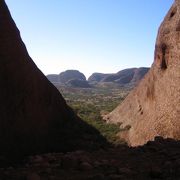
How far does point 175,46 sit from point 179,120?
488cm

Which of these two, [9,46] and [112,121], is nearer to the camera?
[9,46]

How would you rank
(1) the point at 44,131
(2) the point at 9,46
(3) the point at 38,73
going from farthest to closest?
1. (3) the point at 38,73
2. (1) the point at 44,131
3. (2) the point at 9,46

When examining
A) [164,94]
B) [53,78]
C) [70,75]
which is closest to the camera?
[164,94]

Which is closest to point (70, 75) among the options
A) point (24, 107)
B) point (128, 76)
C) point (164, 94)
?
point (128, 76)

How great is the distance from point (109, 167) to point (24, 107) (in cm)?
640

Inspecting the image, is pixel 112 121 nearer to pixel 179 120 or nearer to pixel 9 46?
pixel 179 120

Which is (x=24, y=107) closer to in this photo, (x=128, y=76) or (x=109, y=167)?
(x=109, y=167)

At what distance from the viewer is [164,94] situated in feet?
73.0

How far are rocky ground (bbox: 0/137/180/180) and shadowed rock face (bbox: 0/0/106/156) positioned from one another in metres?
1.95

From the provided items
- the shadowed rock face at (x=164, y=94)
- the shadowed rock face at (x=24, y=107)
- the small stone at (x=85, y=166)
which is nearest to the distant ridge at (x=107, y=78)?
the shadowed rock face at (x=164, y=94)

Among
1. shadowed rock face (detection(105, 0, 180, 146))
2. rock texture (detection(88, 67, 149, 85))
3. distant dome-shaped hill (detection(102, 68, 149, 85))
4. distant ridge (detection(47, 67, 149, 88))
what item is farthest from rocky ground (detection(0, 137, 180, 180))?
rock texture (detection(88, 67, 149, 85))

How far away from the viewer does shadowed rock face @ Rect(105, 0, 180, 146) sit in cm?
1994

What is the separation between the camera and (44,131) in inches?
714

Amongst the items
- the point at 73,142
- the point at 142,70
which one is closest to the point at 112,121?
the point at 73,142
